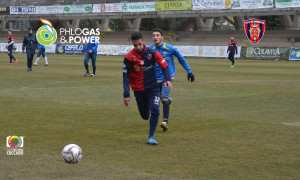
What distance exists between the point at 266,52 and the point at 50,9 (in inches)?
1285

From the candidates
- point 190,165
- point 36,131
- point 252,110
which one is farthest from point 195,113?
point 190,165

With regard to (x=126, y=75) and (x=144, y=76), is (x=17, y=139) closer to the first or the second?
(x=126, y=75)

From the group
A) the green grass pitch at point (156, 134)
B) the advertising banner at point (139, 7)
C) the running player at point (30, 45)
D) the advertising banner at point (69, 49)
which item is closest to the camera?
the green grass pitch at point (156, 134)

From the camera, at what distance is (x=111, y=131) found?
9.18 metres

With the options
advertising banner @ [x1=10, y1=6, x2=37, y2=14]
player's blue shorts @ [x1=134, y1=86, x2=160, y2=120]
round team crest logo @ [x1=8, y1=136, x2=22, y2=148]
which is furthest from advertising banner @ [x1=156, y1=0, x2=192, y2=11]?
round team crest logo @ [x1=8, y1=136, x2=22, y2=148]

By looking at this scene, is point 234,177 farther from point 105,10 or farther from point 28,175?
point 105,10

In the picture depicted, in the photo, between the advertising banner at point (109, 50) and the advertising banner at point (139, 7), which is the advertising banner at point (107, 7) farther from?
the advertising banner at point (109, 50)

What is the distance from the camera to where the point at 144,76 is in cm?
840

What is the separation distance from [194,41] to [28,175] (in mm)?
54863

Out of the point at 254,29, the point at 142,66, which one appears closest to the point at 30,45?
the point at 142,66

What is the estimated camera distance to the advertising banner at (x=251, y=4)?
50.2 metres

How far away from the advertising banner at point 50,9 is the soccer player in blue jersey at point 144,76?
194 feet

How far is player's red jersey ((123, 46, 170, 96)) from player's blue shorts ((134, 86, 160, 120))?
0.32ft

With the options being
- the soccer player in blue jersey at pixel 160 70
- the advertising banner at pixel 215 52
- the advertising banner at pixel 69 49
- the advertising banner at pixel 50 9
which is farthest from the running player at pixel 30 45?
the advertising banner at pixel 50 9
